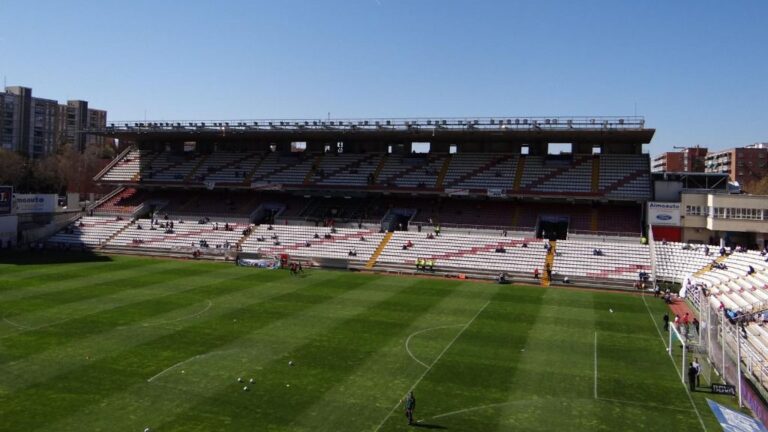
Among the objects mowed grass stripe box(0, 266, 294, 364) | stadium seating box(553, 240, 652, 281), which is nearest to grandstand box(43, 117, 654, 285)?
stadium seating box(553, 240, 652, 281)

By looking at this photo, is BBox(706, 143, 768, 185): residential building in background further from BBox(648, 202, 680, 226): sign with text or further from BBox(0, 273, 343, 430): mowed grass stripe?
BBox(0, 273, 343, 430): mowed grass stripe

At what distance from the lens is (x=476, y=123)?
5706 cm

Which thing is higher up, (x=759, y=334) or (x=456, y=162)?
(x=456, y=162)

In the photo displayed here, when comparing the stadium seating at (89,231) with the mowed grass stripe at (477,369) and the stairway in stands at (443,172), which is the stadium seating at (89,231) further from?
the mowed grass stripe at (477,369)

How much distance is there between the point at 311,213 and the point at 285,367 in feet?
132

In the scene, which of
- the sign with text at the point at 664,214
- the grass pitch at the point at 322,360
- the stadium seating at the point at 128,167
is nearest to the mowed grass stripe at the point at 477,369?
the grass pitch at the point at 322,360

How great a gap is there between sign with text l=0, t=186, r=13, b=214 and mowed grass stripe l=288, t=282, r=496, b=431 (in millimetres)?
41828

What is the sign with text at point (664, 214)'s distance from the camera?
163 ft

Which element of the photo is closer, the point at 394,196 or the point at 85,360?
the point at 85,360

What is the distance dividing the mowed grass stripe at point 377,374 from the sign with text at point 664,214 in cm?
2445

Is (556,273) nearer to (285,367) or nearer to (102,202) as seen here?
(285,367)

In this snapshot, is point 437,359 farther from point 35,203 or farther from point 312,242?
point 35,203

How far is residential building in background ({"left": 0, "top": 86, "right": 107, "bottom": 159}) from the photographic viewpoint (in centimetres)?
12581

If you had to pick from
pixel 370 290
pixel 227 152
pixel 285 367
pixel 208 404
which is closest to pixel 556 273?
pixel 370 290
